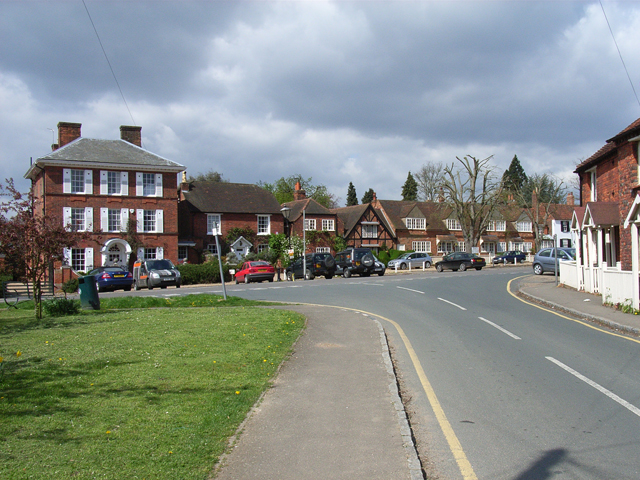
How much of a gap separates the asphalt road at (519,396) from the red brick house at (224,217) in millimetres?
37854

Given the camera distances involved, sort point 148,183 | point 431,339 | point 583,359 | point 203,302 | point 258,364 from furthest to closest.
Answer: point 148,183 → point 203,302 → point 431,339 → point 583,359 → point 258,364

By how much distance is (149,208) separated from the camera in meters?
45.0

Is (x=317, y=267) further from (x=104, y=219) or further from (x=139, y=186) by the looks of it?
(x=104, y=219)

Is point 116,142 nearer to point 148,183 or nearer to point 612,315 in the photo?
point 148,183

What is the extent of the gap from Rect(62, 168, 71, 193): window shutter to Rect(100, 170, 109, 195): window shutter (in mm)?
2424

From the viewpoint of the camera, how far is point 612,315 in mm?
14328

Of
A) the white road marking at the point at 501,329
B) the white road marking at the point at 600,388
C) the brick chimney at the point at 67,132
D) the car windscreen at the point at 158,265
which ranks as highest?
the brick chimney at the point at 67,132

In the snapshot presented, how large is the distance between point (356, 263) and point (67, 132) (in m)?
28.0

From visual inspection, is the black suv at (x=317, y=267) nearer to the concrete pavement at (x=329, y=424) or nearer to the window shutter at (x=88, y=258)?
the window shutter at (x=88, y=258)

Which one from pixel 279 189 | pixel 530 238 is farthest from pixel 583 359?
pixel 279 189

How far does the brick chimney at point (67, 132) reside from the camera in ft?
146

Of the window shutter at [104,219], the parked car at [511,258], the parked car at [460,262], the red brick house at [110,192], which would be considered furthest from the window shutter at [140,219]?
the parked car at [511,258]

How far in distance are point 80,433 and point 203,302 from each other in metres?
14.1

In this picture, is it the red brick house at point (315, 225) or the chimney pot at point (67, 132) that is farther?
the red brick house at point (315, 225)
